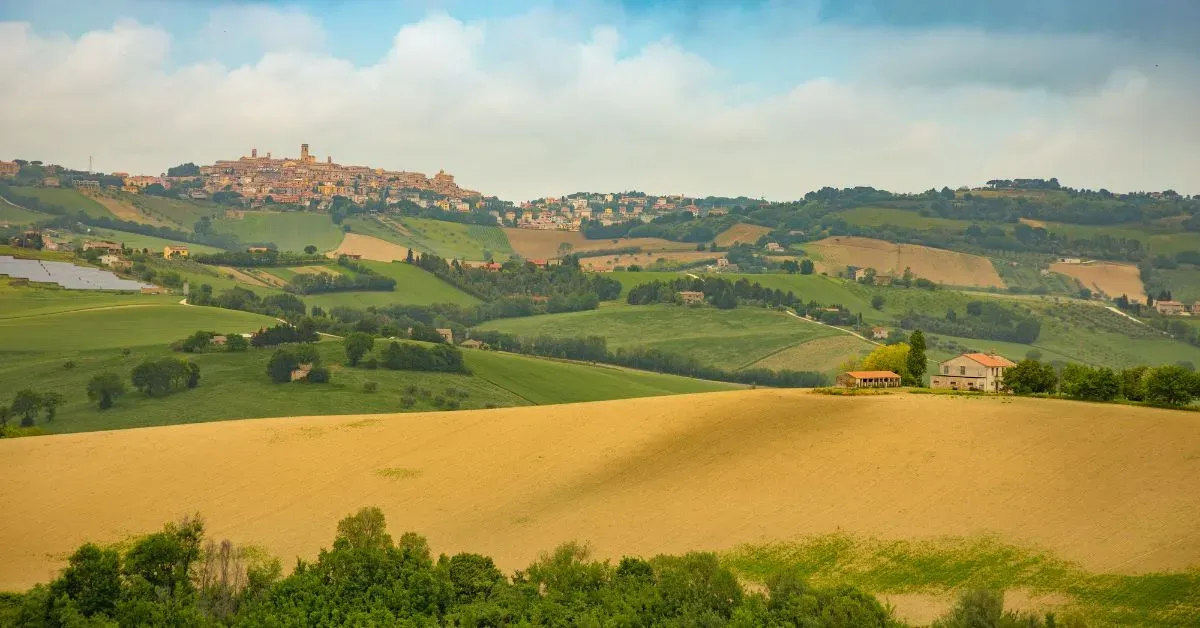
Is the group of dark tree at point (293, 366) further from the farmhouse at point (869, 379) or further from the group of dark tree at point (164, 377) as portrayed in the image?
the farmhouse at point (869, 379)

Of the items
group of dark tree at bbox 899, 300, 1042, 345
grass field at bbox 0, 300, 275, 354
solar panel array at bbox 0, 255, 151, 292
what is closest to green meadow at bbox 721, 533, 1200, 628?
grass field at bbox 0, 300, 275, 354

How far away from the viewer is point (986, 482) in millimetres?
56594

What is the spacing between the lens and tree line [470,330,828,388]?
5846 inches

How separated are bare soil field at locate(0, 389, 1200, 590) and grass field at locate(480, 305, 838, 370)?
88.0m

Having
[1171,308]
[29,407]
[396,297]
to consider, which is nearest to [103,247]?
[396,297]

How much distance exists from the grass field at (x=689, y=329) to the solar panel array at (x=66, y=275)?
47.0 metres

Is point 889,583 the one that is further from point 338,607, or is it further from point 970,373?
point 970,373

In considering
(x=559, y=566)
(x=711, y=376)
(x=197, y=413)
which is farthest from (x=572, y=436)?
(x=711, y=376)

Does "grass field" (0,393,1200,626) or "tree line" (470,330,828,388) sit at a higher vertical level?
"grass field" (0,393,1200,626)

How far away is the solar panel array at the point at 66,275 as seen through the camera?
148 m

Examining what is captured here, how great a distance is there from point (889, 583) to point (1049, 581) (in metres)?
5.44

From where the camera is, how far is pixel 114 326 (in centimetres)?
12644

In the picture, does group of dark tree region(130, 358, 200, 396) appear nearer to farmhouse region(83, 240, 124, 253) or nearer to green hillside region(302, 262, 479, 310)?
green hillside region(302, 262, 479, 310)

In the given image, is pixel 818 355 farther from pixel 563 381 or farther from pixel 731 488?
pixel 731 488
